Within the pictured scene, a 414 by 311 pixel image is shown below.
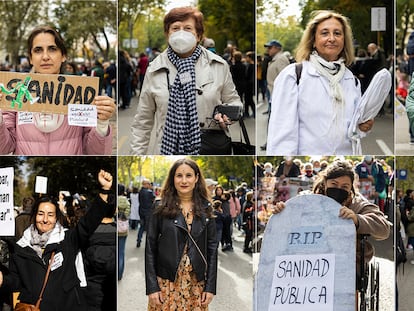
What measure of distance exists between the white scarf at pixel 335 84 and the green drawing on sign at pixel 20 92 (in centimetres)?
219

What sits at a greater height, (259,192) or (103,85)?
(103,85)

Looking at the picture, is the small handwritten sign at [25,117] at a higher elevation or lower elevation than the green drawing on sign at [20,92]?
lower

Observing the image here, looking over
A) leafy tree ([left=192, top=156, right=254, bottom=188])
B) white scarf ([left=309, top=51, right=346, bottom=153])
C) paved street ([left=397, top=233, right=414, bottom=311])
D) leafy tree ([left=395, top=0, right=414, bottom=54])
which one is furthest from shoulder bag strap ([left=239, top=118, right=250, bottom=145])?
paved street ([left=397, top=233, right=414, bottom=311])

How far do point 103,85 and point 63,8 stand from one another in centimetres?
70

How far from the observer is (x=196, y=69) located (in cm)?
766

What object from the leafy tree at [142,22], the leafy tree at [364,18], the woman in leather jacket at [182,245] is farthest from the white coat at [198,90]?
the leafy tree at [364,18]

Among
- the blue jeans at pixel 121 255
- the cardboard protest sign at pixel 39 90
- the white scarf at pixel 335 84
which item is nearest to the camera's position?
the white scarf at pixel 335 84

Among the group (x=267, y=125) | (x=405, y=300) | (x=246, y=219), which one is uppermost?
(x=267, y=125)

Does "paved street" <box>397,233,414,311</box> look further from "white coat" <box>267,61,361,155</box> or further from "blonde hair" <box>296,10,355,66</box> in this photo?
"blonde hair" <box>296,10,355,66</box>

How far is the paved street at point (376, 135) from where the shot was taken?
7715mm

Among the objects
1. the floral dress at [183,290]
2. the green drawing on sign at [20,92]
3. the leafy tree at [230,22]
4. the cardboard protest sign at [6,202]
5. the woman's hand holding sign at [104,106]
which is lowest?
the floral dress at [183,290]

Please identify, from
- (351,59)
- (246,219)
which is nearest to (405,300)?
(246,219)

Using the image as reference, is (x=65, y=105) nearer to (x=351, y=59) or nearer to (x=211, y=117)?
(x=211, y=117)

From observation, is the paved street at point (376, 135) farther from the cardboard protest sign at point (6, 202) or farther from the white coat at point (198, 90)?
the cardboard protest sign at point (6, 202)
